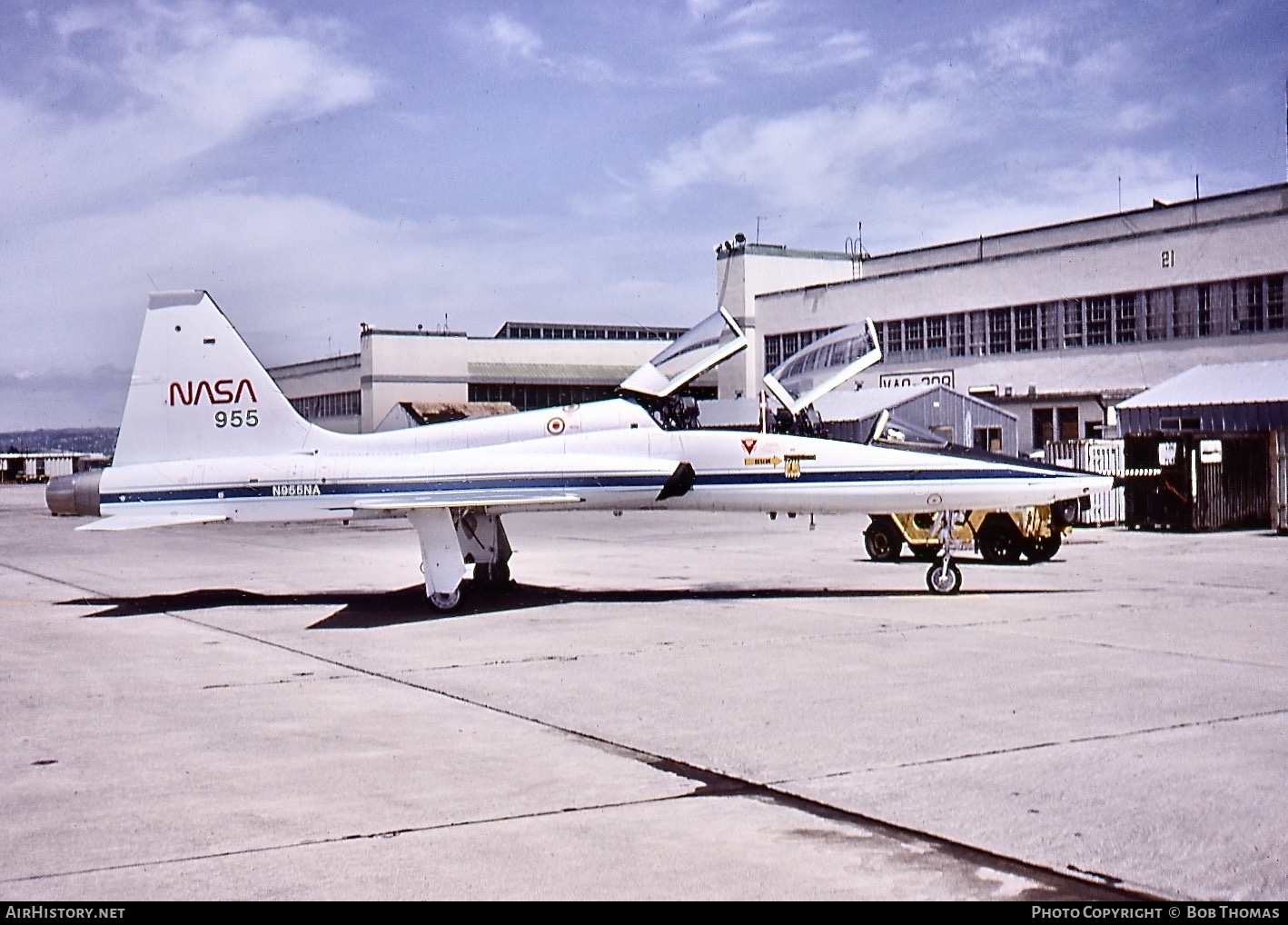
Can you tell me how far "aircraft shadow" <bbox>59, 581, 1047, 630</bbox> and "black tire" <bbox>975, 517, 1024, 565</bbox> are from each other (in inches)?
197

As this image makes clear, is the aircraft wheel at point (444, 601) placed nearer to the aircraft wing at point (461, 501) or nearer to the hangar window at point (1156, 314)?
the aircraft wing at point (461, 501)

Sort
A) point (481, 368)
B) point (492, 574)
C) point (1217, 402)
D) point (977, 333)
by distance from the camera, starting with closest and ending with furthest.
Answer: point (492, 574)
point (1217, 402)
point (977, 333)
point (481, 368)

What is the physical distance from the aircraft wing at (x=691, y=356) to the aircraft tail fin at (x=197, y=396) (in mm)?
4607

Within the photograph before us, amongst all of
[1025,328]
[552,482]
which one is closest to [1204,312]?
[1025,328]

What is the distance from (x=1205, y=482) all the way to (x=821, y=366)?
1753cm

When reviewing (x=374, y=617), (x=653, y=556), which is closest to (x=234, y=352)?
(x=374, y=617)

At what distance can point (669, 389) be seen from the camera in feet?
54.2

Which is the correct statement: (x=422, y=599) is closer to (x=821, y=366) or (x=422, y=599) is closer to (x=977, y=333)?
(x=821, y=366)

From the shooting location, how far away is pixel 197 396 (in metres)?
16.6

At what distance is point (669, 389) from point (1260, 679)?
8.44m

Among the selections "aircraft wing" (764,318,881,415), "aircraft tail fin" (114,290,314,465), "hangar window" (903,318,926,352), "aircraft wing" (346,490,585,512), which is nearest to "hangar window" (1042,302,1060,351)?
"hangar window" (903,318,926,352)

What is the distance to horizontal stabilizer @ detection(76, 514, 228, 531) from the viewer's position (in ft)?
51.0

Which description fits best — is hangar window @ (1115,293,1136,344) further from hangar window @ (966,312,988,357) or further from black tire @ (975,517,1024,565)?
black tire @ (975,517,1024,565)

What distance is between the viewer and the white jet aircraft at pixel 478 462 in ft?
52.2
